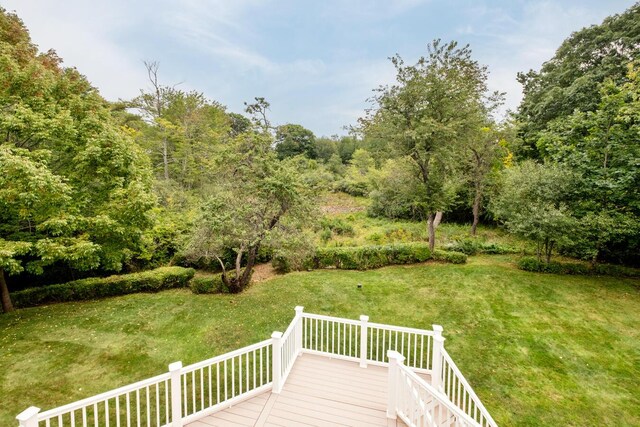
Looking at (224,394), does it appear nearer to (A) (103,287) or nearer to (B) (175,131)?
(A) (103,287)

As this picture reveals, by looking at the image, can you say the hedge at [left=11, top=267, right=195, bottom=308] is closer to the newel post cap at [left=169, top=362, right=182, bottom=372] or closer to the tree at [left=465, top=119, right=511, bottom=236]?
the newel post cap at [left=169, top=362, right=182, bottom=372]

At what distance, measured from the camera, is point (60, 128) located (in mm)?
7695

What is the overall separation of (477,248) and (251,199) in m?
10.5

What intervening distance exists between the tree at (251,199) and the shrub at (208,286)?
1.40 metres

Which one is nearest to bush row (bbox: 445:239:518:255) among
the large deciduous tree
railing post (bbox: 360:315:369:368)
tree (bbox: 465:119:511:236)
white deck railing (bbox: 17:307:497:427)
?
tree (bbox: 465:119:511:236)

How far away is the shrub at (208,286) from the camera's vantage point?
1002cm

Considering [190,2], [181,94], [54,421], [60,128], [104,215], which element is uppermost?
[190,2]

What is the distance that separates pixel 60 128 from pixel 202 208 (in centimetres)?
416

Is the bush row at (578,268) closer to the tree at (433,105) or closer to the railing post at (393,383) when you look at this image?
the tree at (433,105)

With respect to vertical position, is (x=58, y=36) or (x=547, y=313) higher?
(x=58, y=36)

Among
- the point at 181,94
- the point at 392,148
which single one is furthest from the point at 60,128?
the point at 181,94

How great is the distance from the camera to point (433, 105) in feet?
36.1

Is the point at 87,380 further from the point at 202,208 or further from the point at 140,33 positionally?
the point at 140,33

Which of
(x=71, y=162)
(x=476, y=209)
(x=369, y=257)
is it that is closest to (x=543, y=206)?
(x=369, y=257)
